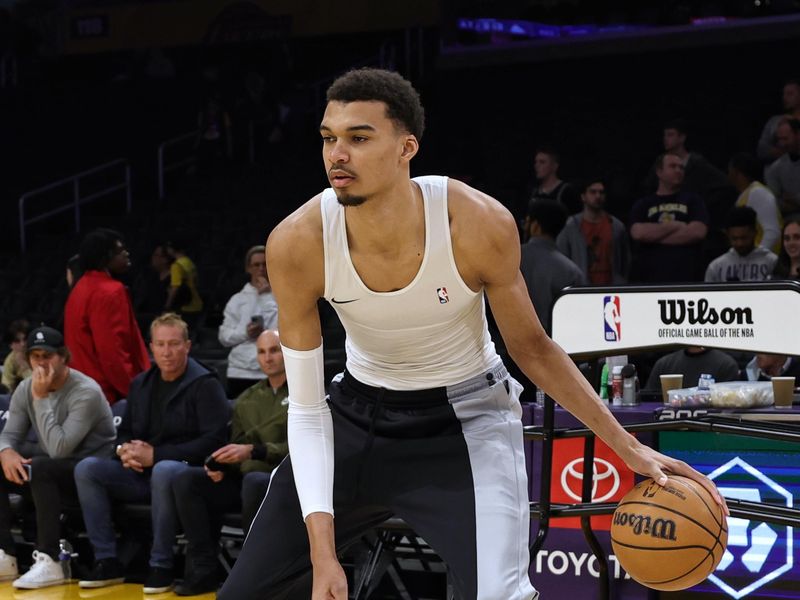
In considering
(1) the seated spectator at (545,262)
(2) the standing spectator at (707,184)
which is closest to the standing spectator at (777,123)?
(2) the standing spectator at (707,184)

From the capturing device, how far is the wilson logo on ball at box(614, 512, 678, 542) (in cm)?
348

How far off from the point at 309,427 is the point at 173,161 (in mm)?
14246

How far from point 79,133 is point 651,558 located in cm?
1559

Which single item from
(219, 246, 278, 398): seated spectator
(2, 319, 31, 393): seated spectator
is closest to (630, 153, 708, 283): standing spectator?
(219, 246, 278, 398): seated spectator

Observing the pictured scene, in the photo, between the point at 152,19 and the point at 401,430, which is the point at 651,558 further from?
the point at 152,19

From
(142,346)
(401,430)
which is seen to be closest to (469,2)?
(142,346)

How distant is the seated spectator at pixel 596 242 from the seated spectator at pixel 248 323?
2097 mm

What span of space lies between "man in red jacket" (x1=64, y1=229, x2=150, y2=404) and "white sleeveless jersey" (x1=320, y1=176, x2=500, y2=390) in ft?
15.3

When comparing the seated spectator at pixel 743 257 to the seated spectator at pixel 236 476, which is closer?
the seated spectator at pixel 236 476

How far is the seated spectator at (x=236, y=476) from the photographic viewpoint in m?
6.52

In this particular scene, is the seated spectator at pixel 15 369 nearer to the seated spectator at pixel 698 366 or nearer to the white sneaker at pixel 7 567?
the white sneaker at pixel 7 567

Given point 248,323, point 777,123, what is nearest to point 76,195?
point 248,323

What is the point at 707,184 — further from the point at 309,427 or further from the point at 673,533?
the point at 309,427

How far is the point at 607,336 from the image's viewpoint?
4965 millimetres
